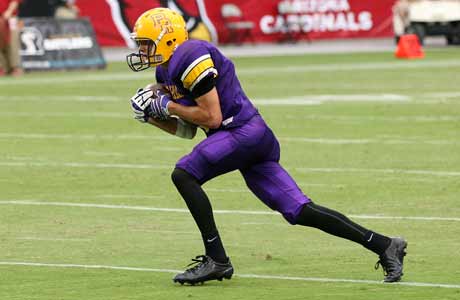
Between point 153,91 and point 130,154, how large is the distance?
7.17 m

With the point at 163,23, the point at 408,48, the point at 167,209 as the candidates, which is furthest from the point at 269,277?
the point at 408,48

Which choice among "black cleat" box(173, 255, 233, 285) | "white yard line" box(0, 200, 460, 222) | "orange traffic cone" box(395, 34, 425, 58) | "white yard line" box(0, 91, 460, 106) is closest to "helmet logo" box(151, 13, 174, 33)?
"black cleat" box(173, 255, 233, 285)

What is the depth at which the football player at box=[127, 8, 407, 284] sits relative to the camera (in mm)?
8305

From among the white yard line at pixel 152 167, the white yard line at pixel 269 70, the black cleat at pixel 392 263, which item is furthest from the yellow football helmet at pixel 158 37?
the white yard line at pixel 269 70

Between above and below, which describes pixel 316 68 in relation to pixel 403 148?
below

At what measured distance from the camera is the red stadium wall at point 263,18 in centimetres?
3916

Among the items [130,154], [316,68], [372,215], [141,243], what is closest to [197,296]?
[141,243]

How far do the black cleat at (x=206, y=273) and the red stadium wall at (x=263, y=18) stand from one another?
101ft

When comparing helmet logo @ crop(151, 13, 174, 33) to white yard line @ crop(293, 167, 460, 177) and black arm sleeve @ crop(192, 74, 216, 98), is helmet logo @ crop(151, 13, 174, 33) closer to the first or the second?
black arm sleeve @ crop(192, 74, 216, 98)

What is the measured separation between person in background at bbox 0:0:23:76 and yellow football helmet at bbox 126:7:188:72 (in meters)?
19.6

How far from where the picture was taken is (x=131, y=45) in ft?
129

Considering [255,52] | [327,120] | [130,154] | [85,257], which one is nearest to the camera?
[85,257]

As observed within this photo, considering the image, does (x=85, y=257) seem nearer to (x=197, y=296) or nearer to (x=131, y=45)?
(x=197, y=296)

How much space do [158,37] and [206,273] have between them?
1451 mm
